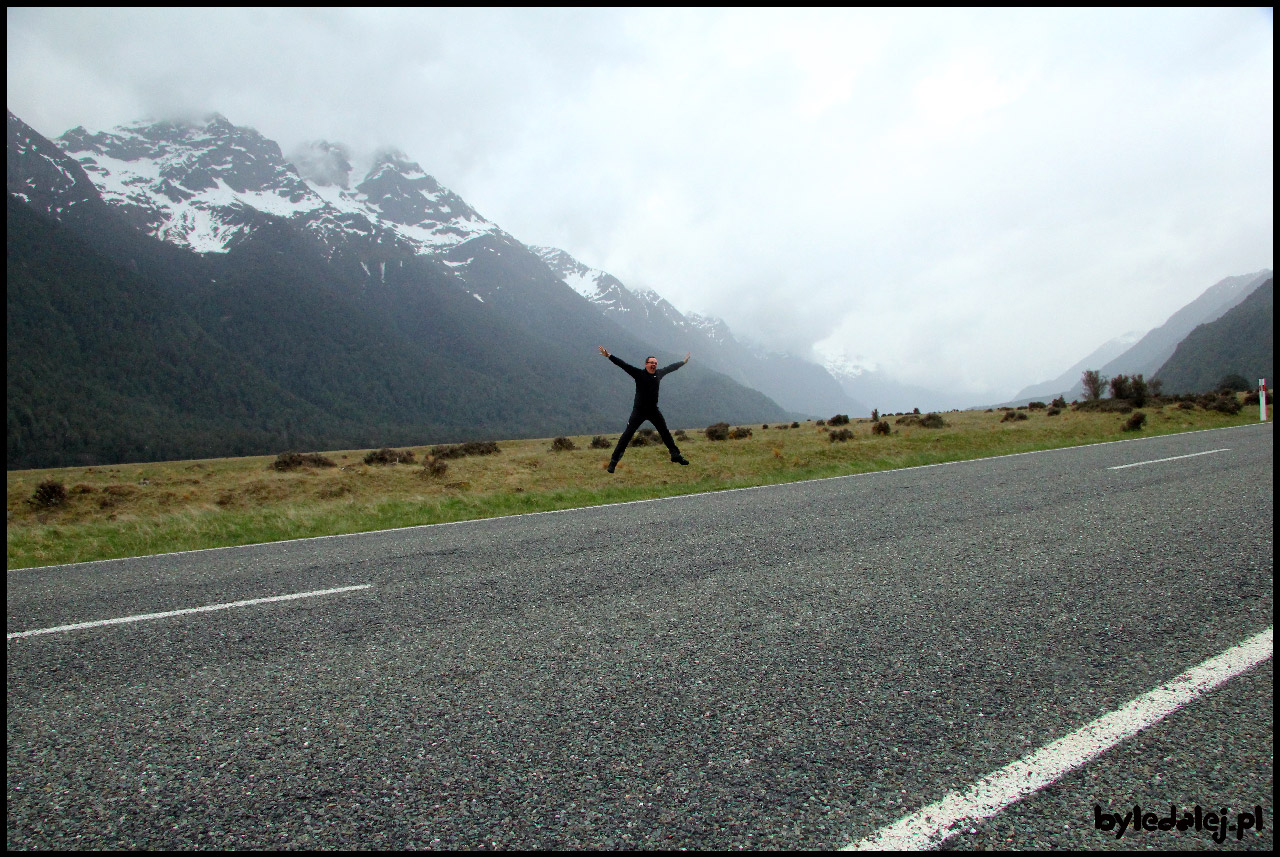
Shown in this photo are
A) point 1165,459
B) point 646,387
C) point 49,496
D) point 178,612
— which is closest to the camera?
point 178,612

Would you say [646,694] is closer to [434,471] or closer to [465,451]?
[434,471]

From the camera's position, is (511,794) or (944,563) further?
(944,563)

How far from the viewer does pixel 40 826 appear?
5.94ft

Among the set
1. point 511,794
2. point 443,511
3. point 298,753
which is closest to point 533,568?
point 298,753

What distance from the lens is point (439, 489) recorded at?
17031 millimetres

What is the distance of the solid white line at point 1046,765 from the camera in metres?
1.61

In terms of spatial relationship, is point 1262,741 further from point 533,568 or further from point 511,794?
point 533,568

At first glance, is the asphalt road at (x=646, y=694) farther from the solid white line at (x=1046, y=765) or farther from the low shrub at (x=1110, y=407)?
the low shrub at (x=1110, y=407)

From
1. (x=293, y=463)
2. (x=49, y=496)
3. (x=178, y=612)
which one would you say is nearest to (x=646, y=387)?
(x=178, y=612)

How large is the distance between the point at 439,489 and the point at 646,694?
15897 millimetres

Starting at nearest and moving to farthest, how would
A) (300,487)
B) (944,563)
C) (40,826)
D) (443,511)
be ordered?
1. (40,826)
2. (944,563)
3. (443,511)
4. (300,487)

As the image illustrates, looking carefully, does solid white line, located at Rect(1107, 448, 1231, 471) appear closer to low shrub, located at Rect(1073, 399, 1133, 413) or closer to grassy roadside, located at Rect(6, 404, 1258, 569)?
grassy roadside, located at Rect(6, 404, 1258, 569)

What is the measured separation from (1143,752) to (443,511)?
11.3 metres

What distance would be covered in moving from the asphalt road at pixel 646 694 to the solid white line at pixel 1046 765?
2.0 inches
